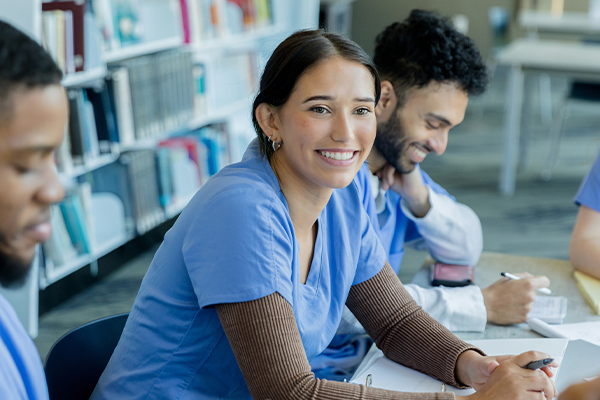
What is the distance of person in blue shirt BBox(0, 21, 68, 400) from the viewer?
22.8 inches

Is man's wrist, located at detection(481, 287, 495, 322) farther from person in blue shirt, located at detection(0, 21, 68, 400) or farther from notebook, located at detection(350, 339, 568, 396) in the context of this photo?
person in blue shirt, located at detection(0, 21, 68, 400)

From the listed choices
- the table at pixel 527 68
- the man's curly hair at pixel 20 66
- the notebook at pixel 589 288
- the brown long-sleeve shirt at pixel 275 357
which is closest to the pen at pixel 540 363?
the brown long-sleeve shirt at pixel 275 357

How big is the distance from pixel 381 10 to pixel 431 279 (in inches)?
263

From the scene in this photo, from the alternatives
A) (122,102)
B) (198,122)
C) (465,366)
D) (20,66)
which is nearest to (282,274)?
(465,366)

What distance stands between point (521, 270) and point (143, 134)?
2080 mm

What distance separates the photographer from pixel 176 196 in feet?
→ 11.1

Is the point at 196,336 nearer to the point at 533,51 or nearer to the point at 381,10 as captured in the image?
the point at 533,51

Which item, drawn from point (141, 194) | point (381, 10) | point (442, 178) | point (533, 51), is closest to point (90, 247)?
point (141, 194)

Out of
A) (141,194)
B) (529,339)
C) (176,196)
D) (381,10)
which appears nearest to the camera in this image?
(529,339)

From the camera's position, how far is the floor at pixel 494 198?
8.98 feet

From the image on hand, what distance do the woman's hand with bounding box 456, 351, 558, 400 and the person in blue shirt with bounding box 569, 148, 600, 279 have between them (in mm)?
490

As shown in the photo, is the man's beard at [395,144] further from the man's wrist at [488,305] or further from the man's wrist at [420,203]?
the man's wrist at [488,305]

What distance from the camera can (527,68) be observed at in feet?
13.1

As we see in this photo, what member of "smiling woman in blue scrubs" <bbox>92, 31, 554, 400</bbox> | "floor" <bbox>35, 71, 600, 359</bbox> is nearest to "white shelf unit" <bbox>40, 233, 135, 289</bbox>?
"floor" <bbox>35, 71, 600, 359</bbox>
